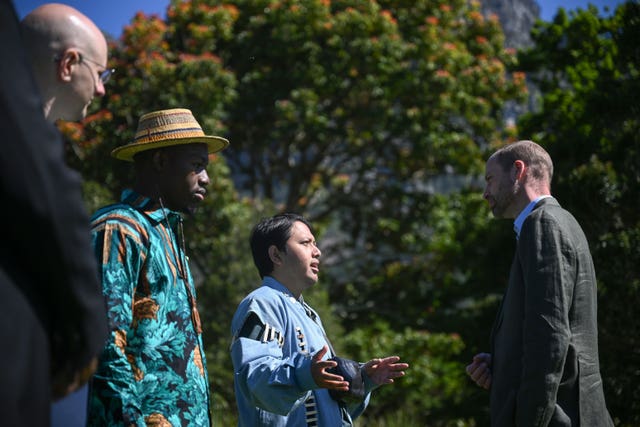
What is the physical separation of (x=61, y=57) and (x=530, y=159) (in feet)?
7.74

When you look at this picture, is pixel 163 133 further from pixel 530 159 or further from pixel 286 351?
pixel 530 159

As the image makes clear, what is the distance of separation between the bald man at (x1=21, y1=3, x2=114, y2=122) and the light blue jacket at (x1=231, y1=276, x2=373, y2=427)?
1.44 m

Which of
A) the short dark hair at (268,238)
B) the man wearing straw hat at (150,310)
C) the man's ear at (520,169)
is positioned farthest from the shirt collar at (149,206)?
the man's ear at (520,169)

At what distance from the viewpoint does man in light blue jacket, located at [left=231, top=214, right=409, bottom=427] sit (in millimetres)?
3133

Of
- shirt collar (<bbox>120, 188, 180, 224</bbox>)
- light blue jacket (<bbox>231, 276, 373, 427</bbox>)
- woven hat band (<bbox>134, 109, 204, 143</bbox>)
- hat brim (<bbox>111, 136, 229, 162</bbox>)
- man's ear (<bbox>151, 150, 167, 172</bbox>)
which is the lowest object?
light blue jacket (<bbox>231, 276, 373, 427</bbox>)

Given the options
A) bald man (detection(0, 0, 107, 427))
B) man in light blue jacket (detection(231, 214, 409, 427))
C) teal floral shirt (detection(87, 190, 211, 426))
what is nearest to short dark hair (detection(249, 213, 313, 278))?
man in light blue jacket (detection(231, 214, 409, 427))

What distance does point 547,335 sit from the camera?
10.6 ft

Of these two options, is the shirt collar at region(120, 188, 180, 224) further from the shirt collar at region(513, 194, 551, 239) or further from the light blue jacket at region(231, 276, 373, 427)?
the shirt collar at region(513, 194, 551, 239)

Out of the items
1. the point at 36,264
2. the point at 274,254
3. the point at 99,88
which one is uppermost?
the point at 99,88

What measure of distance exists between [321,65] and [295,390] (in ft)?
37.7

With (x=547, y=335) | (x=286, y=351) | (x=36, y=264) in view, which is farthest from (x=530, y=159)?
(x=36, y=264)

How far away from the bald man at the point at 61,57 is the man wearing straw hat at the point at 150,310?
68cm

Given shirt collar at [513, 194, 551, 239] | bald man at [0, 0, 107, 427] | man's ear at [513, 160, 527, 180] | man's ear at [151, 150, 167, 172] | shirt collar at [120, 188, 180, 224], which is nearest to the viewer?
bald man at [0, 0, 107, 427]

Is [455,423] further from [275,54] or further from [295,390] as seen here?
[295,390]
